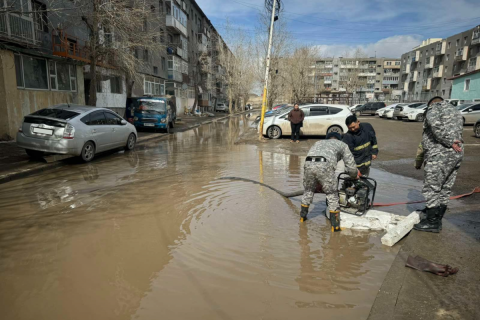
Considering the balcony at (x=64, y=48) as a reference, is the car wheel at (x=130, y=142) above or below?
below

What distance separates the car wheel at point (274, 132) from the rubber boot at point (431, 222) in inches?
454

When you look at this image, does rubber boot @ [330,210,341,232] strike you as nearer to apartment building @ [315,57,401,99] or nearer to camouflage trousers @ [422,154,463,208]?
camouflage trousers @ [422,154,463,208]

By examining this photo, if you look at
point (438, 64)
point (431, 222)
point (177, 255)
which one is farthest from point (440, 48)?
point (177, 255)

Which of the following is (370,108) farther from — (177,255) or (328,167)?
(177,255)

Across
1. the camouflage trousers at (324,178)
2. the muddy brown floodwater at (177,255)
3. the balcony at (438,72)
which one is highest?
the balcony at (438,72)

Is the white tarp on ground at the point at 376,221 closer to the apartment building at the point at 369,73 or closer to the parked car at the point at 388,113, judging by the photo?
the parked car at the point at 388,113

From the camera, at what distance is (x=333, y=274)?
334 centimetres

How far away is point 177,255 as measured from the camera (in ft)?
12.1

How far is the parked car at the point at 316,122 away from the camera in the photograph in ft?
Result: 48.8

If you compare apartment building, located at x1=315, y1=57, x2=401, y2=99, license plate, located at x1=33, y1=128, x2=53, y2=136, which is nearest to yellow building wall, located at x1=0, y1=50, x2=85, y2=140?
license plate, located at x1=33, y1=128, x2=53, y2=136

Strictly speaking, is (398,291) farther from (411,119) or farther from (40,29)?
(411,119)

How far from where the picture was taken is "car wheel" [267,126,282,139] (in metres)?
15.6

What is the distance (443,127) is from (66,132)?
8.72m

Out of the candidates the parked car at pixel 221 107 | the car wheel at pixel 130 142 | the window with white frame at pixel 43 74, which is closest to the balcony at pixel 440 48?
the parked car at pixel 221 107
